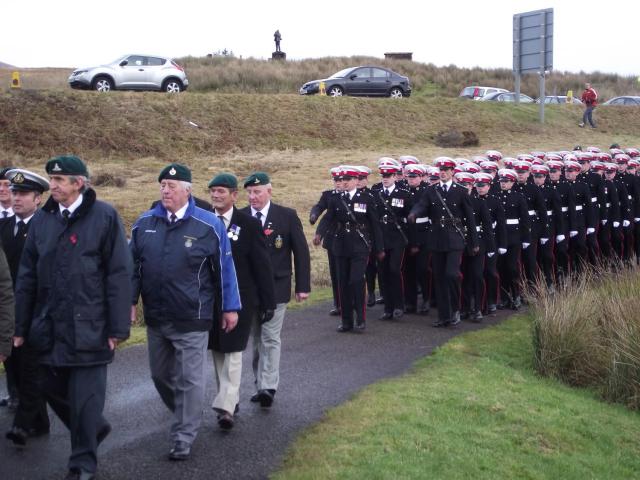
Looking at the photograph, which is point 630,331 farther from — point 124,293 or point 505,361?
point 124,293

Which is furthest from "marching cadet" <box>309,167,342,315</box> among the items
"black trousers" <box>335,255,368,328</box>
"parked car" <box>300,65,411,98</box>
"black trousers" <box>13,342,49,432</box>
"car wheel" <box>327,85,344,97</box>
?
"car wheel" <box>327,85,344,97</box>

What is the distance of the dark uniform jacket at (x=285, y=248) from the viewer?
8.82 meters

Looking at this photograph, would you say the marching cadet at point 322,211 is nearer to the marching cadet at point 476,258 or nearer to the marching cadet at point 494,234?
the marching cadet at point 476,258

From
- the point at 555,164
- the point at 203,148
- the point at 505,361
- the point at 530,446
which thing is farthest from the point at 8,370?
the point at 203,148

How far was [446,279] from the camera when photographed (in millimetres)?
12953

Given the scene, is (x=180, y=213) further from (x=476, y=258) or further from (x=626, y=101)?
(x=626, y=101)

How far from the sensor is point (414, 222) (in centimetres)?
1355

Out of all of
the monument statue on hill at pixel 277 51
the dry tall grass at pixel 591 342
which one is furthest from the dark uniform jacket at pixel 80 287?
the monument statue on hill at pixel 277 51

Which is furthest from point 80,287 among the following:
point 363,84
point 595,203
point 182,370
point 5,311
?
point 363,84

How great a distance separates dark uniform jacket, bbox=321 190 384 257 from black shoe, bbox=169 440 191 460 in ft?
18.4

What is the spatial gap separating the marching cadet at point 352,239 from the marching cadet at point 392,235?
3.19ft

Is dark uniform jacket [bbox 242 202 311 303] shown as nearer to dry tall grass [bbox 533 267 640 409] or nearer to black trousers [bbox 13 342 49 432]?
black trousers [bbox 13 342 49 432]

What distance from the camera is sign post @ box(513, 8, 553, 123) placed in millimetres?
38031

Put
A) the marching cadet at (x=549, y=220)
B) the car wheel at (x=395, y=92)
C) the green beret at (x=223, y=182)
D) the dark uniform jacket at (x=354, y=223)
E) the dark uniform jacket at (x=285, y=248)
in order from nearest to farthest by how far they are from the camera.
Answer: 1. the green beret at (x=223, y=182)
2. the dark uniform jacket at (x=285, y=248)
3. the dark uniform jacket at (x=354, y=223)
4. the marching cadet at (x=549, y=220)
5. the car wheel at (x=395, y=92)
